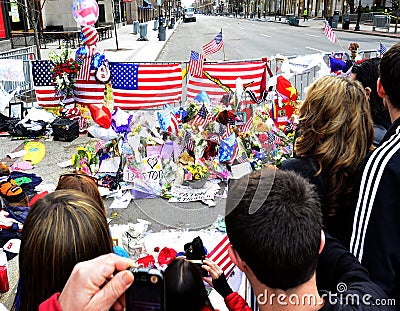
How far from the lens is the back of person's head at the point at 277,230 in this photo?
1.25 m

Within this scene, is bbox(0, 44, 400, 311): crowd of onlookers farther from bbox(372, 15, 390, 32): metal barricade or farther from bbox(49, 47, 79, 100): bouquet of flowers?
bbox(372, 15, 390, 32): metal barricade

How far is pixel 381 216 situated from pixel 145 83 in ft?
22.7

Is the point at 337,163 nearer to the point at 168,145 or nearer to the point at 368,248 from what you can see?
the point at 368,248

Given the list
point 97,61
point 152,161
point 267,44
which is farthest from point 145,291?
point 267,44

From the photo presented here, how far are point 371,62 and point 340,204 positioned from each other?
7.04ft

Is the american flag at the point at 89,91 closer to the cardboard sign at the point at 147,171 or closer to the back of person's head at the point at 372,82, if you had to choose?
the cardboard sign at the point at 147,171

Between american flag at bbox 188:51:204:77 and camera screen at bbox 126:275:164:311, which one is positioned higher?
camera screen at bbox 126:275:164:311

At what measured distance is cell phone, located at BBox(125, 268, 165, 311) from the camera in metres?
1.06

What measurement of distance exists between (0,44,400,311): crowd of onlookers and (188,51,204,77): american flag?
5343mm

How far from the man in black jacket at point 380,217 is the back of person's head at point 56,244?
106 cm

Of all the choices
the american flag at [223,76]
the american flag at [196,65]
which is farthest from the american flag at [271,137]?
the american flag at [196,65]

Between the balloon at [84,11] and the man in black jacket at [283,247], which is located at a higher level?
the balloon at [84,11]

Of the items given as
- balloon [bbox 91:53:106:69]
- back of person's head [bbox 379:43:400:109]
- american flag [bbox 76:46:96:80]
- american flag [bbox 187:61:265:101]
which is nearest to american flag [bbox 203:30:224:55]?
american flag [bbox 187:61:265:101]

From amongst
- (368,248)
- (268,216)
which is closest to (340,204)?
(368,248)
